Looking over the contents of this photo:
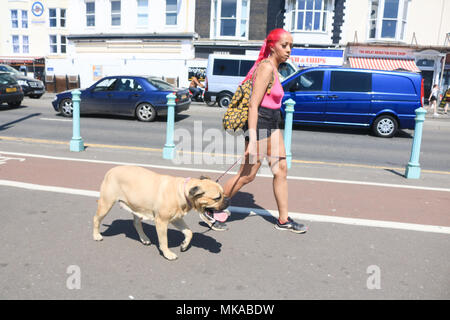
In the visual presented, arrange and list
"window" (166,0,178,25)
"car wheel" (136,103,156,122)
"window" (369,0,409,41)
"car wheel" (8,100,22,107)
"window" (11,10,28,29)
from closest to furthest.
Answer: "car wheel" (136,103,156,122), "car wheel" (8,100,22,107), "window" (369,0,409,41), "window" (166,0,178,25), "window" (11,10,28,29)

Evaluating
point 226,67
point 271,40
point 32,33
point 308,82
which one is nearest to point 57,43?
point 32,33

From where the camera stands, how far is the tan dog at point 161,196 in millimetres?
3016

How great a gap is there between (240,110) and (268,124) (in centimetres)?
31

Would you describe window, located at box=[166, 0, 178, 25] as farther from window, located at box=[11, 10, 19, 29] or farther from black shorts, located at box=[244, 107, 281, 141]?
black shorts, located at box=[244, 107, 281, 141]

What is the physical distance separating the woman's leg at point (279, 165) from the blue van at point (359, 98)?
8794 mm

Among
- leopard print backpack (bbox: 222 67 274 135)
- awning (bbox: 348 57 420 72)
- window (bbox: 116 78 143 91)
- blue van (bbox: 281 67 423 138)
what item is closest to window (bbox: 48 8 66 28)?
awning (bbox: 348 57 420 72)

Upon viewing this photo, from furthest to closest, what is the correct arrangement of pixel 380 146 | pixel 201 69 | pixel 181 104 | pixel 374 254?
pixel 201 69 < pixel 181 104 < pixel 380 146 < pixel 374 254

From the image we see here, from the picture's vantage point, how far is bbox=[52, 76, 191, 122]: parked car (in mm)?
13172

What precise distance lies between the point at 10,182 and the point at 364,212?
464cm

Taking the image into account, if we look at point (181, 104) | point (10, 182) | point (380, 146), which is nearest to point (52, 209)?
point (10, 182)

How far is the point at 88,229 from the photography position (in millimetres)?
3883

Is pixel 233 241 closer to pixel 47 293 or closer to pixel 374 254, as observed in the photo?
pixel 374 254

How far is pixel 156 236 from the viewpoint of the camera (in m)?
3.86

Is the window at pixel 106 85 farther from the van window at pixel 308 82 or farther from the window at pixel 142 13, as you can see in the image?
the window at pixel 142 13
